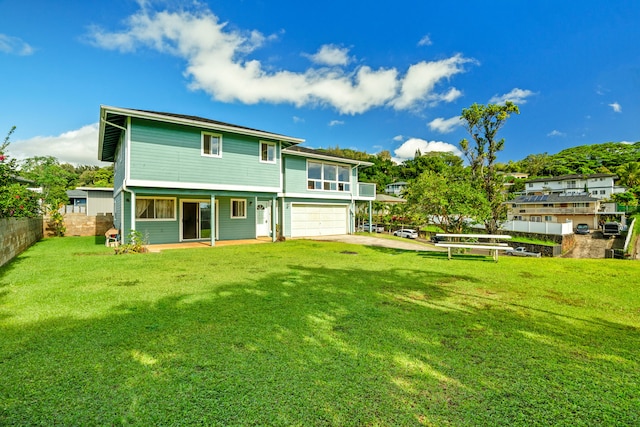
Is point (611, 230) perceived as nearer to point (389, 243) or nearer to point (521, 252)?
point (521, 252)

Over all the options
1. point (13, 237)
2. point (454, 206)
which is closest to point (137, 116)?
point (13, 237)

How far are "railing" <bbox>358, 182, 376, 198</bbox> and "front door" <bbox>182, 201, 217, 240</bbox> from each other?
36.3ft

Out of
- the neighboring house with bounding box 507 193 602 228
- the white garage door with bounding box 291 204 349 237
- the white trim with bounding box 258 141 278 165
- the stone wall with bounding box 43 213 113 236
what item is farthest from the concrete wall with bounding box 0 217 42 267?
the neighboring house with bounding box 507 193 602 228

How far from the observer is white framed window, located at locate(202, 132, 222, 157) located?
13.4 meters

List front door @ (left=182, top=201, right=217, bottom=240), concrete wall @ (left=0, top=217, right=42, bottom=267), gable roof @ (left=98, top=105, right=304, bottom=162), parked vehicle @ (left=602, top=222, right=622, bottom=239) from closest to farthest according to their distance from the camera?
concrete wall @ (left=0, top=217, right=42, bottom=267), gable roof @ (left=98, top=105, right=304, bottom=162), front door @ (left=182, top=201, right=217, bottom=240), parked vehicle @ (left=602, top=222, right=622, bottom=239)

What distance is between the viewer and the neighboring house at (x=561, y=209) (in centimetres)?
3878

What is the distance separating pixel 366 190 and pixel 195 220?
12.4 metres

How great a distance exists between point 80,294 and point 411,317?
5.90 m

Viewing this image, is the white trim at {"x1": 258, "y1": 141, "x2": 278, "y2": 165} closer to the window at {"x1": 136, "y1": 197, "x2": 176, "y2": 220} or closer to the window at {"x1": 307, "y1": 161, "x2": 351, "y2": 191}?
the window at {"x1": 307, "y1": 161, "x2": 351, "y2": 191}

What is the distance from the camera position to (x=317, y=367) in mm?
2893

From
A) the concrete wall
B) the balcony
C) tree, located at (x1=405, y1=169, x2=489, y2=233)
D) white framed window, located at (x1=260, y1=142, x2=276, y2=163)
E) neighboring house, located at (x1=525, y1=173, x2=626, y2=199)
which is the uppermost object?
neighboring house, located at (x1=525, y1=173, x2=626, y2=199)

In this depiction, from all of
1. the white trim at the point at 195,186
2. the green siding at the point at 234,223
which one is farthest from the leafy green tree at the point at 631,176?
the white trim at the point at 195,186

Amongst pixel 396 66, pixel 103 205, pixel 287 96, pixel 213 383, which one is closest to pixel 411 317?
pixel 213 383

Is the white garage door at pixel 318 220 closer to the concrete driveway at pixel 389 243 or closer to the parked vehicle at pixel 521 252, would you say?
the concrete driveway at pixel 389 243
